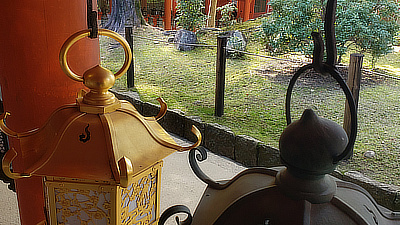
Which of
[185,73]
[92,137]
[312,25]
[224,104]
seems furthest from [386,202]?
[185,73]

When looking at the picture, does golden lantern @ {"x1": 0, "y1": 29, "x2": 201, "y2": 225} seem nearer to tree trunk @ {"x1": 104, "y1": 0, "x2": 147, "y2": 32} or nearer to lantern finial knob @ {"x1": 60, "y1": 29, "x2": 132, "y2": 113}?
lantern finial knob @ {"x1": 60, "y1": 29, "x2": 132, "y2": 113}

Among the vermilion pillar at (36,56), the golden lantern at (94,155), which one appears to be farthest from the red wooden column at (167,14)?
the golden lantern at (94,155)

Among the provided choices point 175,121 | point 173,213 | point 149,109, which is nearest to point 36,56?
point 173,213

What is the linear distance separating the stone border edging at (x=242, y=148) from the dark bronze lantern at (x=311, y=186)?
1790 mm

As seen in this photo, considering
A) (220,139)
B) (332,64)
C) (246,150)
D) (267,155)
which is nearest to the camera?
(332,64)

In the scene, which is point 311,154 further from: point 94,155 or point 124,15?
point 124,15

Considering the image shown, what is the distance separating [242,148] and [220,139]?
0.21 m

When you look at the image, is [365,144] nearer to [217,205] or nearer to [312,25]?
[312,25]

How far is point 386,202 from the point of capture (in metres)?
1.89

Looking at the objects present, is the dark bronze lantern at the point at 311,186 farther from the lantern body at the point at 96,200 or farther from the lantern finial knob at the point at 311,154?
the lantern body at the point at 96,200

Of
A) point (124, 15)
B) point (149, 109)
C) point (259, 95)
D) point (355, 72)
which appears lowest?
point (149, 109)

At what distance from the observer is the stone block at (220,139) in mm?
2637

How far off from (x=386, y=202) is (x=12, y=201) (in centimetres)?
202

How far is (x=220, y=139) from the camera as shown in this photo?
2.70 meters
